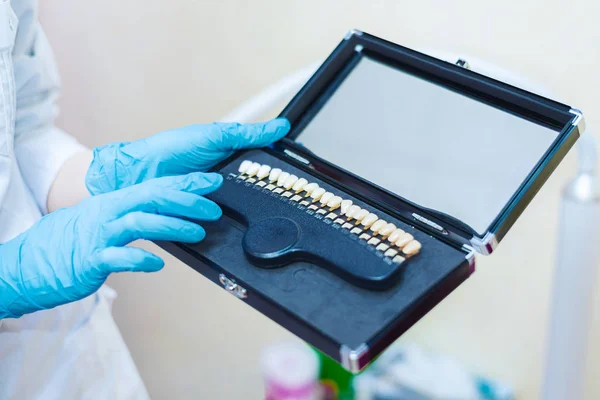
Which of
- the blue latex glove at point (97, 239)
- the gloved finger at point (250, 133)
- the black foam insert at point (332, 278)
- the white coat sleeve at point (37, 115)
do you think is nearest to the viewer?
the black foam insert at point (332, 278)

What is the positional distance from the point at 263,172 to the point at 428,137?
0.21 m

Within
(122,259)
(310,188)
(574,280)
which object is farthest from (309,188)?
(574,280)

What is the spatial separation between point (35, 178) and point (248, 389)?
839 mm

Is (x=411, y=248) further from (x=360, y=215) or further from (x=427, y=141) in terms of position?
(x=427, y=141)

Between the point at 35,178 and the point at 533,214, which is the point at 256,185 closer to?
the point at 35,178

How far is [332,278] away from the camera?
695mm

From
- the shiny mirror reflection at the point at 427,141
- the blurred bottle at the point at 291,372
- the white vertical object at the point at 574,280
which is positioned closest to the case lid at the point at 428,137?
the shiny mirror reflection at the point at 427,141

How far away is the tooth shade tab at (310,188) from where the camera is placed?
78 cm

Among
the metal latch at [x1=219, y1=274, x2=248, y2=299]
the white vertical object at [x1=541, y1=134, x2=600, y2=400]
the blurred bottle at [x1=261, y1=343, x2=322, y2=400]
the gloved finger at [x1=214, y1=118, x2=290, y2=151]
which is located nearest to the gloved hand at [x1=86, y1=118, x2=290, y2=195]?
the gloved finger at [x1=214, y1=118, x2=290, y2=151]

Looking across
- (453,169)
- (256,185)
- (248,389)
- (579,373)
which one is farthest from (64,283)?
(248,389)

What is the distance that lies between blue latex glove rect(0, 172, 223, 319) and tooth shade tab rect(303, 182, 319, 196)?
0.10 m

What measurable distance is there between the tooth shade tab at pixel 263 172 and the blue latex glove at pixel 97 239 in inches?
2.0

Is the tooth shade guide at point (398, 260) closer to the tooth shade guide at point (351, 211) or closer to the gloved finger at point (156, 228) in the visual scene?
the tooth shade guide at point (351, 211)

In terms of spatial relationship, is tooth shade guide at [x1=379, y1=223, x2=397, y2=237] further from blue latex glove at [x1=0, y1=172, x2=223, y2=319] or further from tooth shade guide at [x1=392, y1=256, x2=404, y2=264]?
blue latex glove at [x1=0, y1=172, x2=223, y2=319]
